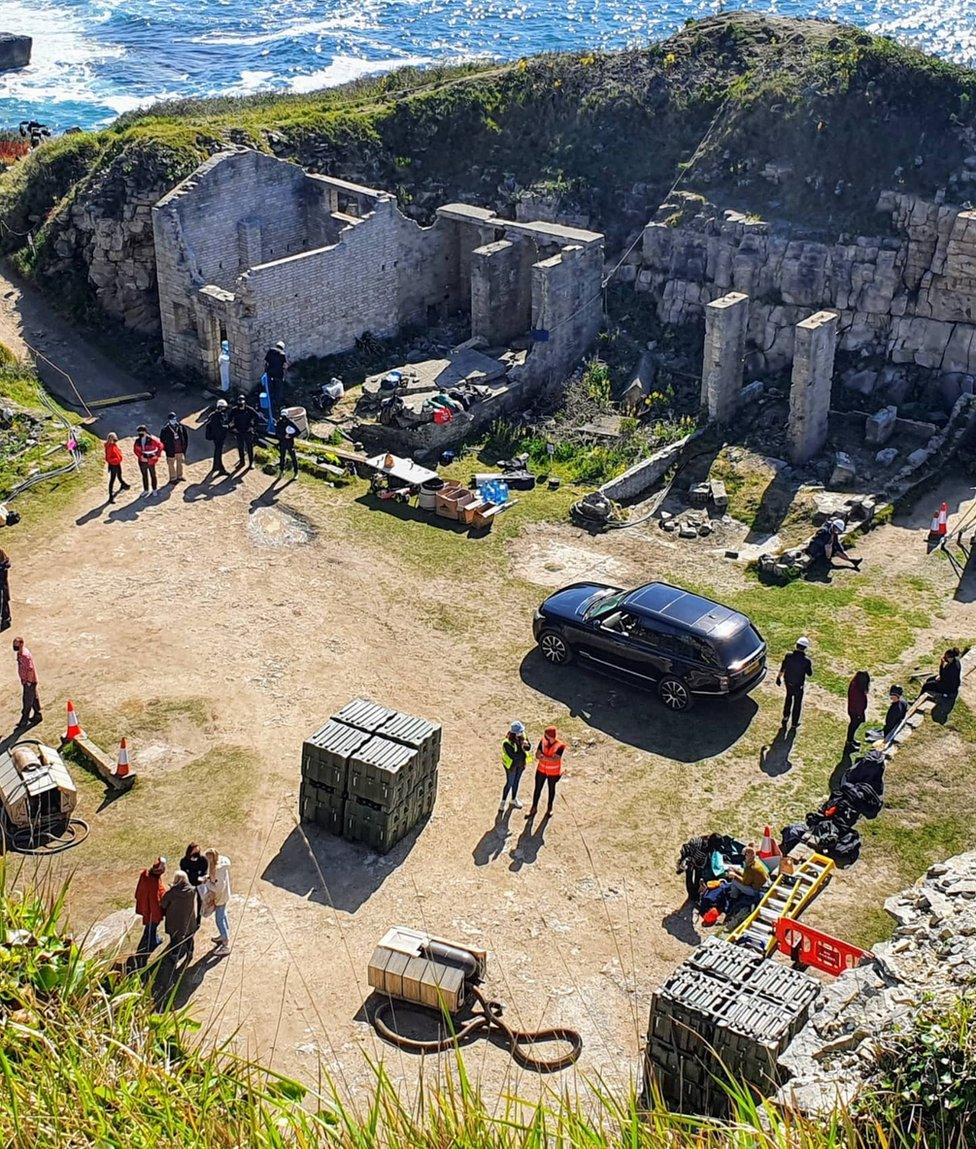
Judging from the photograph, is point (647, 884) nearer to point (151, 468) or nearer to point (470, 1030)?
point (470, 1030)

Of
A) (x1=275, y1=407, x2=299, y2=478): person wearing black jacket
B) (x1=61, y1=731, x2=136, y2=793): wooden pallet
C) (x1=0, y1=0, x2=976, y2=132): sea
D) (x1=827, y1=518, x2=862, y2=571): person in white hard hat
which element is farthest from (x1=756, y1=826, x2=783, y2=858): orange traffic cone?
(x1=0, y1=0, x2=976, y2=132): sea

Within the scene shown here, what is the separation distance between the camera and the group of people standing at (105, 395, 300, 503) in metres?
24.3

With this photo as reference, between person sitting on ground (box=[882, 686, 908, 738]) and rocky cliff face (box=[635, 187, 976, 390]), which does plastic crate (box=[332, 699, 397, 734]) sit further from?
rocky cliff face (box=[635, 187, 976, 390])

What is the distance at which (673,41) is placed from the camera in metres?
36.1

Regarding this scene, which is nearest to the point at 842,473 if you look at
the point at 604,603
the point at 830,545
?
the point at 830,545

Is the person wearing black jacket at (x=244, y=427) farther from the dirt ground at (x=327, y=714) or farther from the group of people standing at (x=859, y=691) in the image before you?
the group of people standing at (x=859, y=691)

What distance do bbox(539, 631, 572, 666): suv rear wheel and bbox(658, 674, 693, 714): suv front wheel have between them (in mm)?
1513

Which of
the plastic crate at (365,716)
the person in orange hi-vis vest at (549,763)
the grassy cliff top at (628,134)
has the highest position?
the grassy cliff top at (628,134)

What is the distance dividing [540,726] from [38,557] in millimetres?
8795

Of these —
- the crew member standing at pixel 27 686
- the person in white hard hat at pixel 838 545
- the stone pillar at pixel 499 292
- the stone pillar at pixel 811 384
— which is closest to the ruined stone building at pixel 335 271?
the stone pillar at pixel 499 292

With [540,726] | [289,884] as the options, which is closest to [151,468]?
[540,726]

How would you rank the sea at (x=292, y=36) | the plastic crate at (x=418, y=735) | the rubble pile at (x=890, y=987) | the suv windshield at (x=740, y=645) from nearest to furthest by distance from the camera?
the rubble pile at (x=890, y=987) → the plastic crate at (x=418, y=735) → the suv windshield at (x=740, y=645) → the sea at (x=292, y=36)

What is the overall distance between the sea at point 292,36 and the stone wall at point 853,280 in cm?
4222

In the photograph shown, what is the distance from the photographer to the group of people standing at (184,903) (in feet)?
46.5
